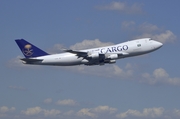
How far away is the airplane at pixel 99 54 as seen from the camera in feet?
533

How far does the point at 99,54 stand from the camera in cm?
16225

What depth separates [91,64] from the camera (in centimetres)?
16600

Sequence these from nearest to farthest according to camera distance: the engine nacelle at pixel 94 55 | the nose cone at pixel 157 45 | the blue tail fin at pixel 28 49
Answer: the engine nacelle at pixel 94 55 < the nose cone at pixel 157 45 < the blue tail fin at pixel 28 49

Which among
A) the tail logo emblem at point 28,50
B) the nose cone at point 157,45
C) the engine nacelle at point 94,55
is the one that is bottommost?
the engine nacelle at point 94,55

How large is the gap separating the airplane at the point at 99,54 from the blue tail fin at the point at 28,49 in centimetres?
140

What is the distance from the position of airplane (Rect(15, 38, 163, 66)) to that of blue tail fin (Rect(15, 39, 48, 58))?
140 centimetres

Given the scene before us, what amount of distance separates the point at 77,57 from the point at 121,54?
13040mm

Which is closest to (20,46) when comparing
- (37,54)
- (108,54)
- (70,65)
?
(37,54)

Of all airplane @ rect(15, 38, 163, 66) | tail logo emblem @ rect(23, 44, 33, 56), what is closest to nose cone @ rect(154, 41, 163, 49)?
airplane @ rect(15, 38, 163, 66)

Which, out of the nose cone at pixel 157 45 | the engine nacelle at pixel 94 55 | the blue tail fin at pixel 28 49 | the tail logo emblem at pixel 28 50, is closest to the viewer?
the engine nacelle at pixel 94 55

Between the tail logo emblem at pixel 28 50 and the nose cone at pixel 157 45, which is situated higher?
the tail logo emblem at pixel 28 50

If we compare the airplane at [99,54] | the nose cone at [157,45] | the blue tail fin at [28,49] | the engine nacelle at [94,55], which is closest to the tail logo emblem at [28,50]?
the blue tail fin at [28,49]

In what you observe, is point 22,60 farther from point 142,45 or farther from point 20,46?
point 142,45

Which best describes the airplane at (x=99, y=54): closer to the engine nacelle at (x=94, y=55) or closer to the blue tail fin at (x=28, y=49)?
the engine nacelle at (x=94, y=55)
